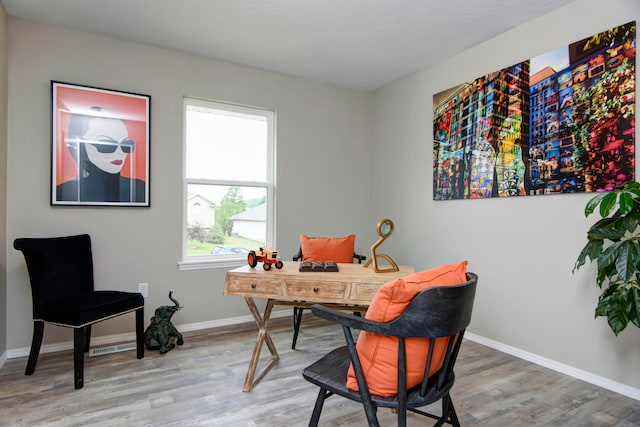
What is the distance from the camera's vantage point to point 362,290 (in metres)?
2.15

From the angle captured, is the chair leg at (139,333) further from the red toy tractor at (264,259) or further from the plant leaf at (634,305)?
the plant leaf at (634,305)

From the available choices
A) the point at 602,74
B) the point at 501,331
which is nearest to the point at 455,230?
the point at 501,331

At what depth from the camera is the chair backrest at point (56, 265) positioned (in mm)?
2445

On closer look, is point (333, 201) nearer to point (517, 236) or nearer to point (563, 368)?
point (517, 236)

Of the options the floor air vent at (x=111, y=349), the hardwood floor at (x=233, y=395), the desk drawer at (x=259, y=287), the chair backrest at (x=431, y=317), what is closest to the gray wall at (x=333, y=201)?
the floor air vent at (x=111, y=349)

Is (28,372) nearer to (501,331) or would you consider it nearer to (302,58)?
(302,58)

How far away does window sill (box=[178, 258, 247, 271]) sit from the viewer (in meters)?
3.43

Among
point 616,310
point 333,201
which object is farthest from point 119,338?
point 616,310

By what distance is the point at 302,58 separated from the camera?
3.52 meters

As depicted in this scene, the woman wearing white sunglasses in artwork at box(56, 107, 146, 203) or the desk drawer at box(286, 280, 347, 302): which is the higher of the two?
the woman wearing white sunglasses in artwork at box(56, 107, 146, 203)

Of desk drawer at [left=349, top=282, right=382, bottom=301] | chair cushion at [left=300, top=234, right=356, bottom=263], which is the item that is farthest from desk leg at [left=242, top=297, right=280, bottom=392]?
chair cushion at [left=300, top=234, right=356, bottom=263]

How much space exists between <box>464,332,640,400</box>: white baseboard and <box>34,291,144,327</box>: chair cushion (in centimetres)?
288

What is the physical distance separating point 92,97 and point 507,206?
11.7 feet

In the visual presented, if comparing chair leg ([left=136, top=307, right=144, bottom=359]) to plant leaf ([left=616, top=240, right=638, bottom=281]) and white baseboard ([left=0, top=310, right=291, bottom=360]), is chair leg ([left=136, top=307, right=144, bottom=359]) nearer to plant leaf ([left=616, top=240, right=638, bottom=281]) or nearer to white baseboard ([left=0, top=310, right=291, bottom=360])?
white baseboard ([left=0, top=310, right=291, bottom=360])
